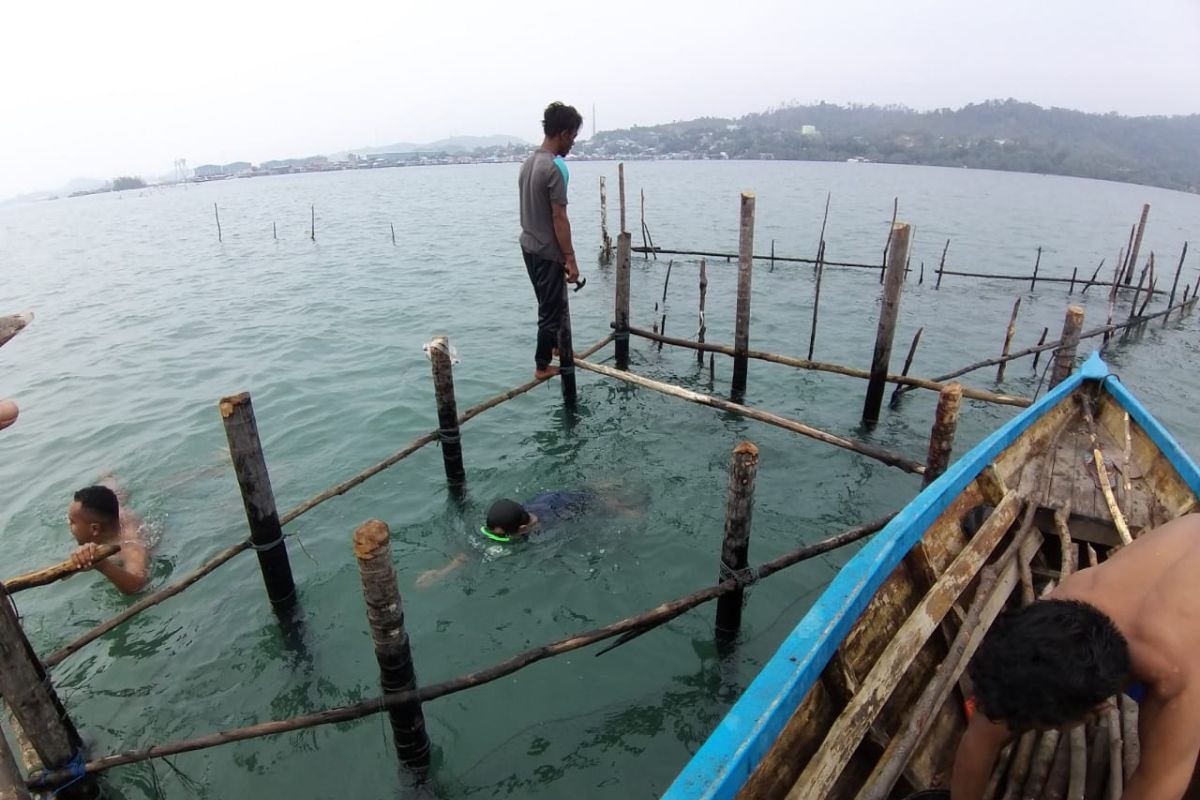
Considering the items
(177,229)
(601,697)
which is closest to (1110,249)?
(601,697)

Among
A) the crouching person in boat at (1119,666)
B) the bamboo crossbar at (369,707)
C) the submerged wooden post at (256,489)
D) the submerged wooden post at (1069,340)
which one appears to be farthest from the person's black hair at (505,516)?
the submerged wooden post at (1069,340)

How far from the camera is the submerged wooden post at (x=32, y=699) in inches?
133

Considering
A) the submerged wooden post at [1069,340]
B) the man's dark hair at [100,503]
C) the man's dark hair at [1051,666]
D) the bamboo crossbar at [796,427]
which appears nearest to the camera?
the man's dark hair at [1051,666]

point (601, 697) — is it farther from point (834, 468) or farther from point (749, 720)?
point (834, 468)

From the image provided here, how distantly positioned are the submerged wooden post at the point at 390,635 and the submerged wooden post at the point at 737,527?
235 cm

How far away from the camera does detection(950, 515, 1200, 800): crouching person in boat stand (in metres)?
2.06

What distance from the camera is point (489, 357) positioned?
13.7 metres

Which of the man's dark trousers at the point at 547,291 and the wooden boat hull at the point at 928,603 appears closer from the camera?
the wooden boat hull at the point at 928,603

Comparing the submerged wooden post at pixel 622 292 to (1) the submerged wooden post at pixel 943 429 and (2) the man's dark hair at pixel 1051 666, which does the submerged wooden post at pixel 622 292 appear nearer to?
(1) the submerged wooden post at pixel 943 429

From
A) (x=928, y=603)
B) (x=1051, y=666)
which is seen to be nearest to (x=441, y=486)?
(x=928, y=603)

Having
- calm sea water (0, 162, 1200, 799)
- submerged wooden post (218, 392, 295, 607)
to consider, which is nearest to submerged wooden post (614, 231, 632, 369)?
calm sea water (0, 162, 1200, 799)

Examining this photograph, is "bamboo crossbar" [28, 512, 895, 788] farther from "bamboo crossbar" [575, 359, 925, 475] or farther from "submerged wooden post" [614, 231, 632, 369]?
"submerged wooden post" [614, 231, 632, 369]

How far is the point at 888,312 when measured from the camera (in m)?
8.46

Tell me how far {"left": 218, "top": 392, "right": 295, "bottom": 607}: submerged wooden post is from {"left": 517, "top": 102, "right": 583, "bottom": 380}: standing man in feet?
12.6
